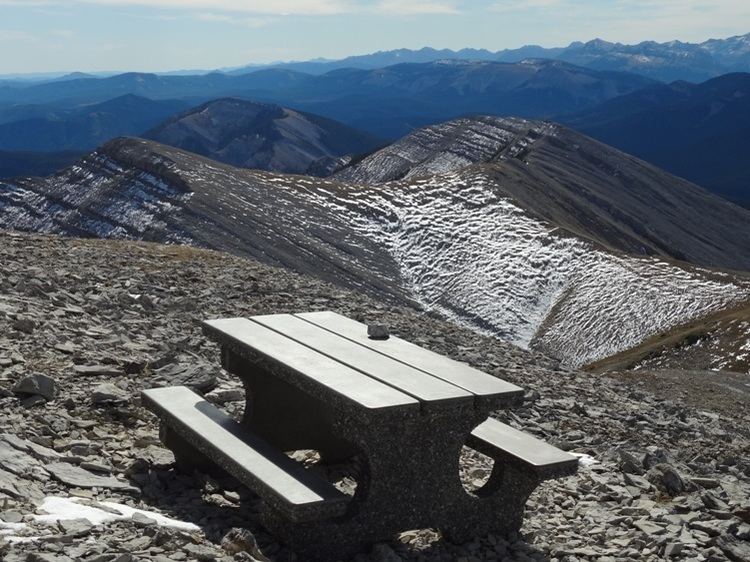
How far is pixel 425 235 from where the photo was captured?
264ft

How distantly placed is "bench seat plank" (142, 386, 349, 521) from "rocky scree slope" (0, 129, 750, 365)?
5171cm

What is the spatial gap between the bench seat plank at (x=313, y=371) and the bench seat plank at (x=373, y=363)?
88 mm

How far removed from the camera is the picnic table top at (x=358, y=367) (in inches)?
260

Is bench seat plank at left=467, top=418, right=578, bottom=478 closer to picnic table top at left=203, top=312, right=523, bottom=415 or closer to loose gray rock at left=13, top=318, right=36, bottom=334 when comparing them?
picnic table top at left=203, top=312, right=523, bottom=415

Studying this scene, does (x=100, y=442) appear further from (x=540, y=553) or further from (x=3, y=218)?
(x=3, y=218)

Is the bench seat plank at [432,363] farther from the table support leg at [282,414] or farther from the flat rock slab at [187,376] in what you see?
the flat rock slab at [187,376]

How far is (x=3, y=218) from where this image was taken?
95312 mm

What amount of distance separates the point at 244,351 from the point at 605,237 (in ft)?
307

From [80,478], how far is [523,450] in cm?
359

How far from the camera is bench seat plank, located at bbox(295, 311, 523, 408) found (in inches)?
271

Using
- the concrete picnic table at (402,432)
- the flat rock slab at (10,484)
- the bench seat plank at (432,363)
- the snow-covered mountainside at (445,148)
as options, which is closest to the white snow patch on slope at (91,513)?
the flat rock slab at (10,484)

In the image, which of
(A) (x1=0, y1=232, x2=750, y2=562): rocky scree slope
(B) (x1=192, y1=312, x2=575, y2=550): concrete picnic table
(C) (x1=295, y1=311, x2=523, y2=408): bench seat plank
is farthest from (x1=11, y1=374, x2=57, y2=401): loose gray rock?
(C) (x1=295, y1=311, x2=523, y2=408): bench seat plank

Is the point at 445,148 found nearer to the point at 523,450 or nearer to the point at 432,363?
the point at 432,363

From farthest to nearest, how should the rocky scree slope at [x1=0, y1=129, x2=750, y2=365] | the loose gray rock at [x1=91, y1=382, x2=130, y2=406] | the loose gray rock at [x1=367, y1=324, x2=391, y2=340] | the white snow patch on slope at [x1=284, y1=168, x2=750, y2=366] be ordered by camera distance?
the rocky scree slope at [x1=0, y1=129, x2=750, y2=365], the white snow patch on slope at [x1=284, y1=168, x2=750, y2=366], the loose gray rock at [x1=91, y1=382, x2=130, y2=406], the loose gray rock at [x1=367, y1=324, x2=391, y2=340]
